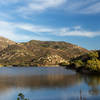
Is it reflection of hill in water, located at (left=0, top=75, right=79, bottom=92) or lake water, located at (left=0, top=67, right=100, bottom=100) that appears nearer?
lake water, located at (left=0, top=67, right=100, bottom=100)

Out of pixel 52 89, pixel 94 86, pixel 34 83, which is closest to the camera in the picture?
pixel 52 89

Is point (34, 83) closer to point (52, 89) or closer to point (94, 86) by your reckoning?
point (52, 89)

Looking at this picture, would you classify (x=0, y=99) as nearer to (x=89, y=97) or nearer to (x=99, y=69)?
(x=89, y=97)

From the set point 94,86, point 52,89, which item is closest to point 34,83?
point 52,89

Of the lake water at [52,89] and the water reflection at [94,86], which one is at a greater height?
the water reflection at [94,86]

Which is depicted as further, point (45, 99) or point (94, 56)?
point (94, 56)

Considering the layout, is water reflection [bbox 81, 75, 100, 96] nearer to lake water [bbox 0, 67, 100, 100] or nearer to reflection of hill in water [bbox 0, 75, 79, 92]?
lake water [bbox 0, 67, 100, 100]

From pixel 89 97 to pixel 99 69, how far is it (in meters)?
85.2

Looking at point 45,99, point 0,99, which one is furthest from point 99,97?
point 0,99

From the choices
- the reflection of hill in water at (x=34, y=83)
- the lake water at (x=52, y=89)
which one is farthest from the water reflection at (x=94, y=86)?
the reflection of hill in water at (x=34, y=83)

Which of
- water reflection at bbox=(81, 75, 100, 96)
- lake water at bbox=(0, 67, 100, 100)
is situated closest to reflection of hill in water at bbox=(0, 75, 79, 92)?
lake water at bbox=(0, 67, 100, 100)

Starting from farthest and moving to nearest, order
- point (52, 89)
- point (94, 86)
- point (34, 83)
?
1. point (34, 83)
2. point (94, 86)
3. point (52, 89)

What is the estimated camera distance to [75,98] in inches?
2117

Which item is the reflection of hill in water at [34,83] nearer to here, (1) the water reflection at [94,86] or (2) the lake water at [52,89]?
(2) the lake water at [52,89]
